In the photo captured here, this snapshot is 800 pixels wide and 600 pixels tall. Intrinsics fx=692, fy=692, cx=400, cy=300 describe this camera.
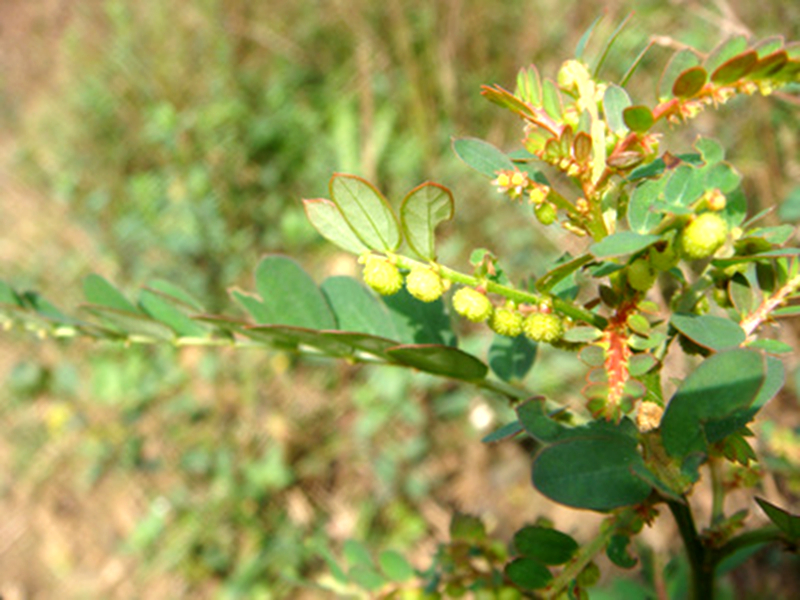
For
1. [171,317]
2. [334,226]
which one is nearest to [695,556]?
[334,226]

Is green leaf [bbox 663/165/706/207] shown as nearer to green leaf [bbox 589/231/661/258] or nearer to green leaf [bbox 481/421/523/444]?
green leaf [bbox 589/231/661/258]

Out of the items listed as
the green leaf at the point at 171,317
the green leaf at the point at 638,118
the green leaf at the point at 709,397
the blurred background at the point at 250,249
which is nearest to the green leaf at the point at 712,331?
the green leaf at the point at 709,397

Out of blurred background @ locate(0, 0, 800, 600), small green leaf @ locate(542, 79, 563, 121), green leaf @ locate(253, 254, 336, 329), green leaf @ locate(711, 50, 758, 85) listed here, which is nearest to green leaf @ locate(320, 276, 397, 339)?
green leaf @ locate(253, 254, 336, 329)

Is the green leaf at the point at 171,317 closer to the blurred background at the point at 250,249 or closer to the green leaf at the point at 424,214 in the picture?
the green leaf at the point at 424,214

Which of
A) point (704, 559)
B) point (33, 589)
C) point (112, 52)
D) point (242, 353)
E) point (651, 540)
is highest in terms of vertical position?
point (704, 559)

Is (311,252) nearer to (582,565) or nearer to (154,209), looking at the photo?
(154,209)

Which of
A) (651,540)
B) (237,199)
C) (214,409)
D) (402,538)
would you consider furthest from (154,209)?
(651,540)

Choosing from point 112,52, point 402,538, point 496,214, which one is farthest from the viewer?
point 112,52
